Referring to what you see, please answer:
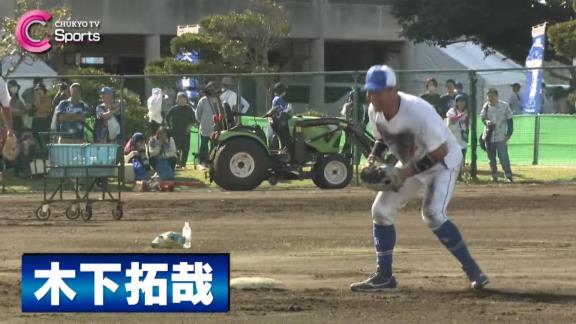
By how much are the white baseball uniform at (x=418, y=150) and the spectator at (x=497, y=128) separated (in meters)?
13.5

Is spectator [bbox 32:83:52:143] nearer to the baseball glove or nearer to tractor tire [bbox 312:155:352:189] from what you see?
tractor tire [bbox 312:155:352:189]

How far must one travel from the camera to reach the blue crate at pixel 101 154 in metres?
16.9

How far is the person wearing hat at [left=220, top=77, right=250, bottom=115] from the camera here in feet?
78.1

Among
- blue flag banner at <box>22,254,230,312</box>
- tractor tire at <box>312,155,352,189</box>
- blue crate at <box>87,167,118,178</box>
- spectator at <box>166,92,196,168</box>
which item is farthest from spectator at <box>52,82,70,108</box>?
blue flag banner at <box>22,254,230,312</box>

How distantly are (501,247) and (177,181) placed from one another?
10.6 meters

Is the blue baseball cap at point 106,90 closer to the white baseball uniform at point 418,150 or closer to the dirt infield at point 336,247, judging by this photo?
the dirt infield at point 336,247

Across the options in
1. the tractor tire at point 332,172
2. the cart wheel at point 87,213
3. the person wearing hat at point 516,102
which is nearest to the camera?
the cart wheel at point 87,213

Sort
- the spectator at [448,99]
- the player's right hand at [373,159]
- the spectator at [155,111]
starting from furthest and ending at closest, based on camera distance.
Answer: the spectator at [155,111], the spectator at [448,99], the player's right hand at [373,159]

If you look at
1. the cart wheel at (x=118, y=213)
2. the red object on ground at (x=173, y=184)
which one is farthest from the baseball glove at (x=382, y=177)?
the red object on ground at (x=173, y=184)

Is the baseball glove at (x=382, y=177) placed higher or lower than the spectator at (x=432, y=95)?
lower

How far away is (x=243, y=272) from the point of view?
37.8 feet

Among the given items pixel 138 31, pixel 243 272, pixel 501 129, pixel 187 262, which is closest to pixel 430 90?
pixel 501 129

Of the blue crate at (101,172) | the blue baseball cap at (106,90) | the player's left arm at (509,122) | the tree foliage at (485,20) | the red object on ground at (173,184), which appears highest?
the tree foliage at (485,20)

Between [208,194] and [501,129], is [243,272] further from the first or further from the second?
[501,129]
